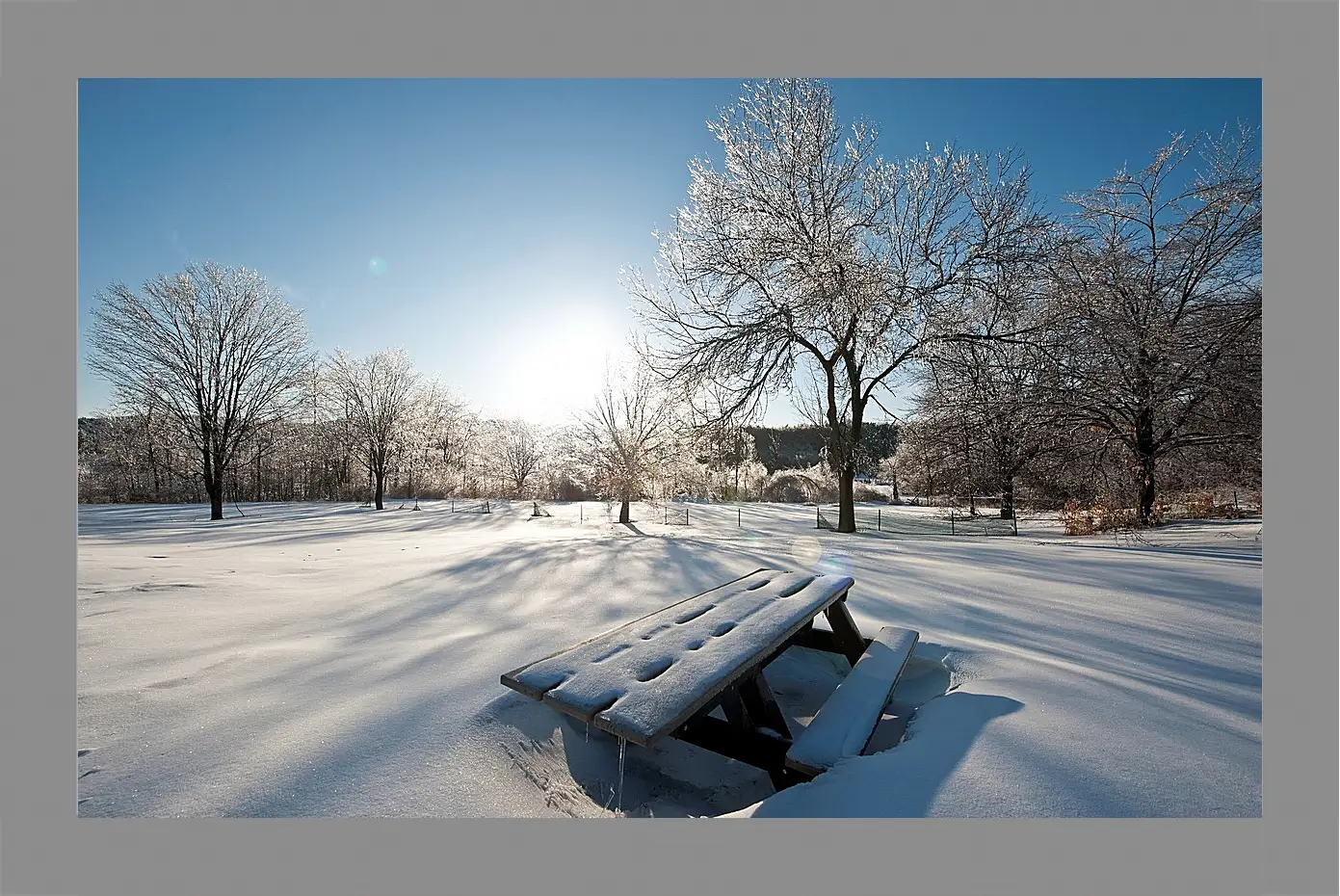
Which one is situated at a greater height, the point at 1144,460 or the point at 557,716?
the point at 1144,460

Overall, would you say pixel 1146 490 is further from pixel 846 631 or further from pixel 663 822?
pixel 663 822

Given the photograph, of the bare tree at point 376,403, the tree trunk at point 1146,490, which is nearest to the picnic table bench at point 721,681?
the tree trunk at point 1146,490

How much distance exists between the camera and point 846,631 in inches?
110

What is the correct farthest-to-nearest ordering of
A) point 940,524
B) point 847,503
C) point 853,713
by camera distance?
1. point 940,524
2. point 847,503
3. point 853,713

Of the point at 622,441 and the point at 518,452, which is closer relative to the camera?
the point at 622,441

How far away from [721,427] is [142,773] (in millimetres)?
8862

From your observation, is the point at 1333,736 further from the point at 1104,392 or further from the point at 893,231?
the point at 893,231

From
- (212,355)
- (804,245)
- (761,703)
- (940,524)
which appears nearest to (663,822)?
(761,703)

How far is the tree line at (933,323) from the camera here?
6.24 m

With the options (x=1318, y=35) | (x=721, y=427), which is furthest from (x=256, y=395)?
(x=1318, y=35)

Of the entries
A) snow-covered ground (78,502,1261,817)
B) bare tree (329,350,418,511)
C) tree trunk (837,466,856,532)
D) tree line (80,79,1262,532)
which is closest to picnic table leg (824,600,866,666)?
snow-covered ground (78,502,1261,817)

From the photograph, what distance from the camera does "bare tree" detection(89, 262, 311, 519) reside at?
10.7 meters

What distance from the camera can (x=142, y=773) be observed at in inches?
53.9

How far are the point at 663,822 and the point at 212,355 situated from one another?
57.5 feet
